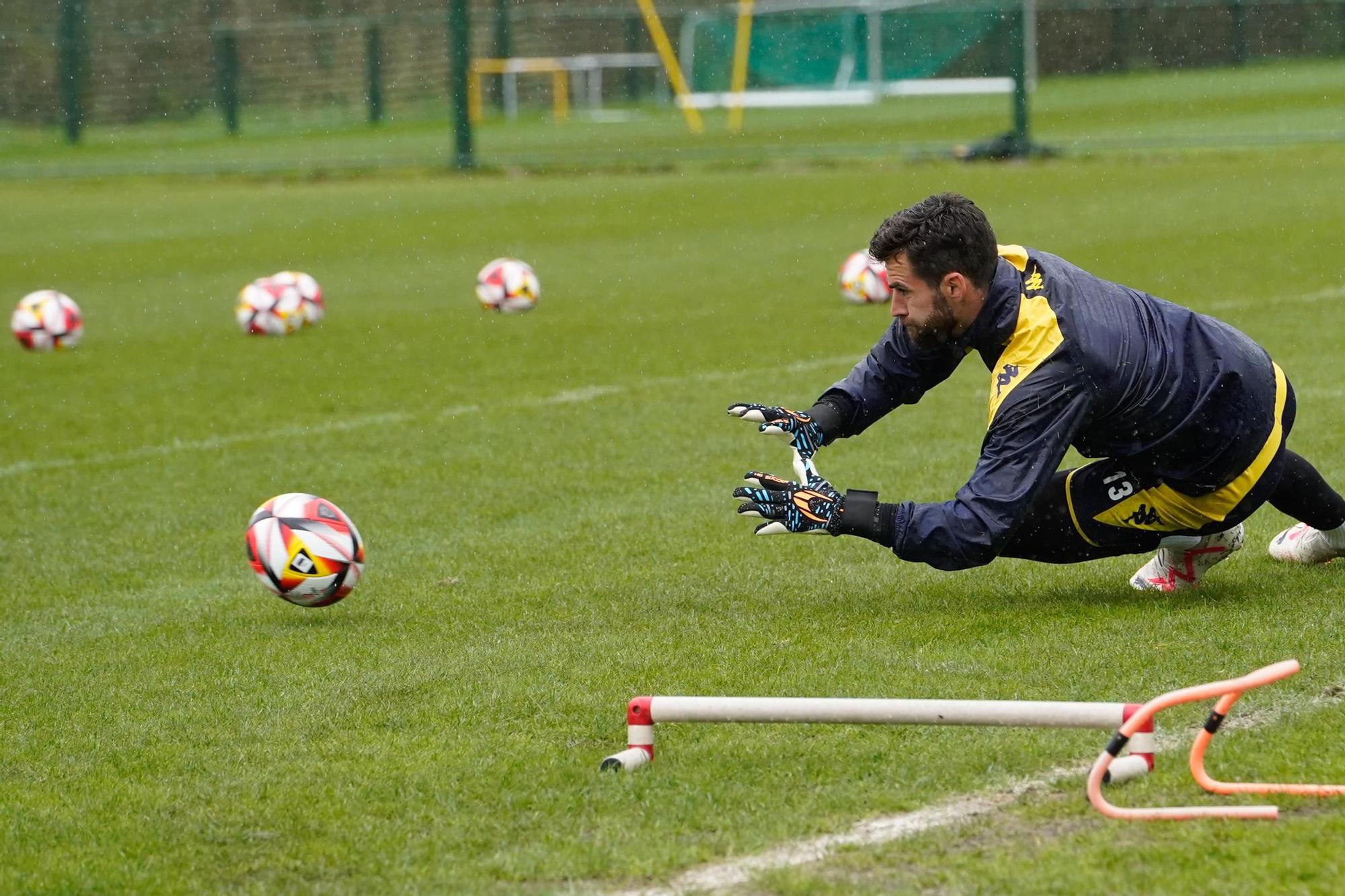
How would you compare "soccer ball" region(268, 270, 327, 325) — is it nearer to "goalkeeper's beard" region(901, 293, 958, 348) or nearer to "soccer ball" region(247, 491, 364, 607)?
"soccer ball" region(247, 491, 364, 607)

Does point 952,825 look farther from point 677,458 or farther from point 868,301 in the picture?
point 868,301

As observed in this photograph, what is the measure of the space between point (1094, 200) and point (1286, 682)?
14510mm

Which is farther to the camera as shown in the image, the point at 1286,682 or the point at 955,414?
the point at 955,414

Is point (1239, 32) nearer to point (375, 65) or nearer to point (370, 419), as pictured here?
point (375, 65)

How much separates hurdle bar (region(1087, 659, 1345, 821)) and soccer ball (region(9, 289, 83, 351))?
392 inches

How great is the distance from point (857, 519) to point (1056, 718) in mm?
1199

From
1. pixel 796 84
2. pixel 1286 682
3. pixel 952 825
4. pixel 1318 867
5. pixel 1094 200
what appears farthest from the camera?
pixel 796 84

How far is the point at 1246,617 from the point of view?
506cm

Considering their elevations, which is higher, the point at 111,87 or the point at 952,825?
the point at 111,87

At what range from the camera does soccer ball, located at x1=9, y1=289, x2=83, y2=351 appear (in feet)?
39.7

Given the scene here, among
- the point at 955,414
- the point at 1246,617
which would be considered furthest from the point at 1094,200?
the point at 1246,617

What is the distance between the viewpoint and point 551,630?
5336mm

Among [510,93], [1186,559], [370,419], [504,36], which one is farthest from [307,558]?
[504,36]

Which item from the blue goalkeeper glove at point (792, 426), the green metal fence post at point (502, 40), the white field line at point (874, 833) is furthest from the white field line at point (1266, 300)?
the green metal fence post at point (502, 40)
